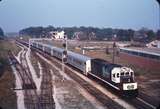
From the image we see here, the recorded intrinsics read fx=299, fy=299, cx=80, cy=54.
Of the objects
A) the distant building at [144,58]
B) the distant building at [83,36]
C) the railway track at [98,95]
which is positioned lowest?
the railway track at [98,95]

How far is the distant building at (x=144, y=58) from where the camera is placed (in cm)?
4258

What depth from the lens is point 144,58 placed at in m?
46.4

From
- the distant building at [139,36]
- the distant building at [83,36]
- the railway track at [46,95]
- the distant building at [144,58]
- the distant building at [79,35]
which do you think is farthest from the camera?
the distant building at [139,36]

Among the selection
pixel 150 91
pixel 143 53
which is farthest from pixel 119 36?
pixel 150 91

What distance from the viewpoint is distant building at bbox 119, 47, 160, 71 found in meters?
42.6

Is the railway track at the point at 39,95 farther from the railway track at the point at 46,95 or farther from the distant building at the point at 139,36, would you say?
the distant building at the point at 139,36

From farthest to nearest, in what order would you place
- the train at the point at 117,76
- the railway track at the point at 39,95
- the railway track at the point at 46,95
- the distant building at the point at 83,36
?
1. the distant building at the point at 83,36
2. the train at the point at 117,76
3. the railway track at the point at 39,95
4. the railway track at the point at 46,95

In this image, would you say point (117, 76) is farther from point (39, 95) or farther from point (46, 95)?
point (39, 95)

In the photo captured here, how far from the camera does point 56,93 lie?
26.9 metres

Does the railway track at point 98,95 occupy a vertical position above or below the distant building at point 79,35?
below

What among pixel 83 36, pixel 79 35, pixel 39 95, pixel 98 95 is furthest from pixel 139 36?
pixel 39 95

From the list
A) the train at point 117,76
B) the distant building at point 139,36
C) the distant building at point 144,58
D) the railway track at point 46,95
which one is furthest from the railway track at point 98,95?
the distant building at point 139,36

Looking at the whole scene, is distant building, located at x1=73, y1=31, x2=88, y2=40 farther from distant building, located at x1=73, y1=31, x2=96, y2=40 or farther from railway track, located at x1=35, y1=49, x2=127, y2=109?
railway track, located at x1=35, y1=49, x2=127, y2=109

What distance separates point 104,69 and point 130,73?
→ 3.14 metres
